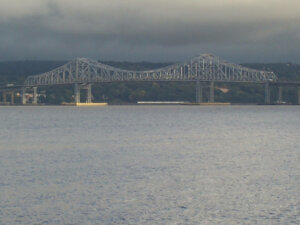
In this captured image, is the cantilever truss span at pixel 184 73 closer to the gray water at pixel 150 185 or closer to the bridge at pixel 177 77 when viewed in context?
the bridge at pixel 177 77

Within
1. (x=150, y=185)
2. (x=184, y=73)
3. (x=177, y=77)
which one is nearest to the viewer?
(x=150, y=185)

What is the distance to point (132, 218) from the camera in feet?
47.4

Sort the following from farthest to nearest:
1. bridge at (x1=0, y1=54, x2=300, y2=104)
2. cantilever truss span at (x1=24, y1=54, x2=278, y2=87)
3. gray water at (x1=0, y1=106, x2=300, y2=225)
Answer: cantilever truss span at (x1=24, y1=54, x2=278, y2=87) → bridge at (x1=0, y1=54, x2=300, y2=104) → gray water at (x1=0, y1=106, x2=300, y2=225)

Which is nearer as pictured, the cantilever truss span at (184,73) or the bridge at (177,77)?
the bridge at (177,77)

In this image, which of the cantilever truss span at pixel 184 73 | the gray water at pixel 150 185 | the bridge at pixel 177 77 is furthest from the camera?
the cantilever truss span at pixel 184 73

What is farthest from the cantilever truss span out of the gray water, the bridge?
the gray water

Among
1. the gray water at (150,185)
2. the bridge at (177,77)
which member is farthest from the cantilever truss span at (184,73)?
the gray water at (150,185)

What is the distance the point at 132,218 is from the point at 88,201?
7.11 feet

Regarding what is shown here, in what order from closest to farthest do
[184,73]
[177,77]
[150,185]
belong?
[150,185]
[177,77]
[184,73]

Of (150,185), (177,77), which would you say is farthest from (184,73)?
(150,185)

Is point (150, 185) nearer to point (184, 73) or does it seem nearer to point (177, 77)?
point (177, 77)

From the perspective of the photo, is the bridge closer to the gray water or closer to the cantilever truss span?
the cantilever truss span

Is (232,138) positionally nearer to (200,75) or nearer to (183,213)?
(183,213)

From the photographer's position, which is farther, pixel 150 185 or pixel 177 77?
pixel 177 77
